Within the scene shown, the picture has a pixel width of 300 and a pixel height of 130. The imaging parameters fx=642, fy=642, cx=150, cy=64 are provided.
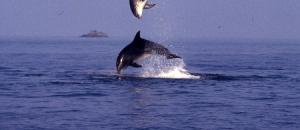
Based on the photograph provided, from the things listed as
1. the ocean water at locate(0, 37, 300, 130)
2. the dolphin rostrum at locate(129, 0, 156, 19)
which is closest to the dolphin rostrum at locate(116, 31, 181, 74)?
the ocean water at locate(0, 37, 300, 130)

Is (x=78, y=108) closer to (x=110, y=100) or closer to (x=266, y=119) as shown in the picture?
(x=110, y=100)

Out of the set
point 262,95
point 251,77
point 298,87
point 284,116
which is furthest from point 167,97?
point 251,77

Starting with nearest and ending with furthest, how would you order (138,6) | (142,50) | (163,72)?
(138,6), (142,50), (163,72)

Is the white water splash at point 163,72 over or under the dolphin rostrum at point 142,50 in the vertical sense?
under

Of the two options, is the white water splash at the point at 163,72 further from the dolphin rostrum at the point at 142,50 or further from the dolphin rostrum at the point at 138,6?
the dolphin rostrum at the point at 138,6

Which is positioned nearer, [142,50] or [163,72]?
[142,50]

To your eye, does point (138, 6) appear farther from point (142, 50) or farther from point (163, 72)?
point (163, 72)

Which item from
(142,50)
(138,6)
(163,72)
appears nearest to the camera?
(138,6)

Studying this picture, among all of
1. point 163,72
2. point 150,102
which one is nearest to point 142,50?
point 163,72

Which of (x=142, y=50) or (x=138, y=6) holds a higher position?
(x=138, y=6)

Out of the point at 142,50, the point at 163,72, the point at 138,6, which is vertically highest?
the point at 138,6

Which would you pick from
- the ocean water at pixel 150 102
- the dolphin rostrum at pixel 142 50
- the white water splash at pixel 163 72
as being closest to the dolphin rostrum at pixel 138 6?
the ocean water at pixel 150 102

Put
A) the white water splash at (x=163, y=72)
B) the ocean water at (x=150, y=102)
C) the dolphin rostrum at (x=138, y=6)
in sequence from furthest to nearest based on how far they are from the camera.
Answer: the white water splash at (x=163, y=72) → the dolphin rostrum at (x=138, y=6) → the ocean water at (x=150, y=102)

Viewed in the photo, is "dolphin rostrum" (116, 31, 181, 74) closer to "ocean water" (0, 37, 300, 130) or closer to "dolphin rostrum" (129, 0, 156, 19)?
"ocean water" (0, 37, 300, 130)
